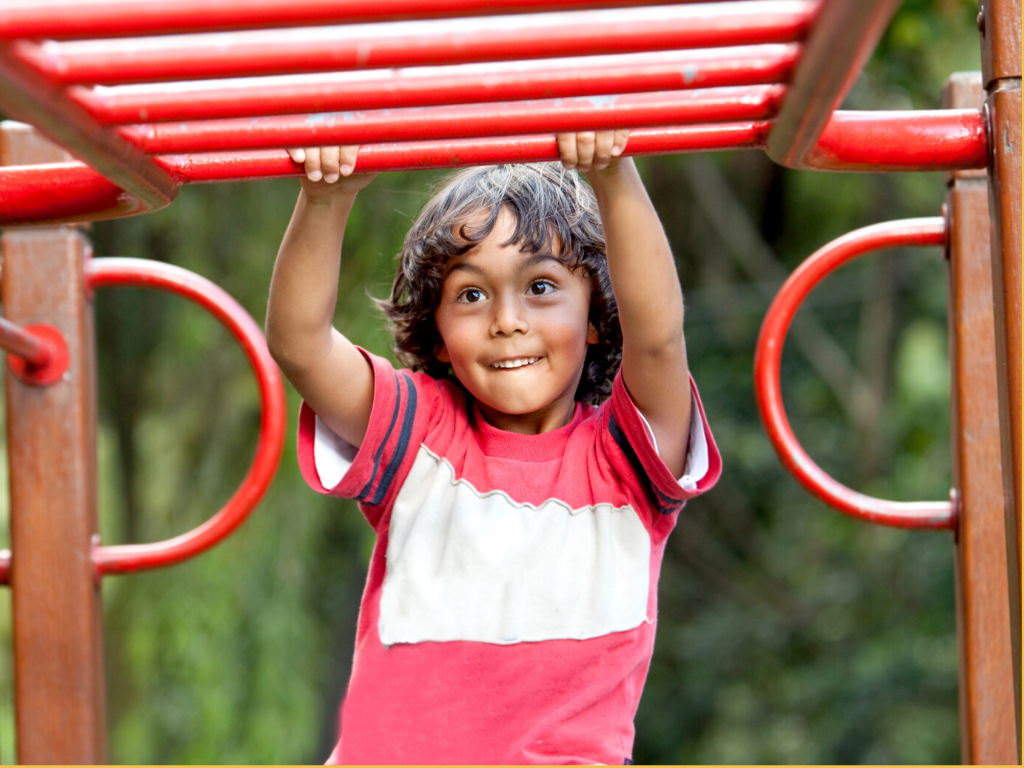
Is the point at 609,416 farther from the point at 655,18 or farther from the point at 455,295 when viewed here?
the point at 655,18

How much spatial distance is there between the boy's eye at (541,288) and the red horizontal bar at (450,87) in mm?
436

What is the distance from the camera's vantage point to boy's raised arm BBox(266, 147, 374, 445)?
0.87 m

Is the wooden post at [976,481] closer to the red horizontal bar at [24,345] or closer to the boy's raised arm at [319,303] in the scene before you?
the boy's raised arm at [319,303]

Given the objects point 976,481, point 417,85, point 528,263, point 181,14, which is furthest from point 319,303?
point 976,481

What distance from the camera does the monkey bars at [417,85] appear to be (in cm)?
53

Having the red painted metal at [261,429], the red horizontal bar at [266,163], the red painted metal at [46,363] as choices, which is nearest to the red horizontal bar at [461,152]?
the red horizontal bar at [266,163]

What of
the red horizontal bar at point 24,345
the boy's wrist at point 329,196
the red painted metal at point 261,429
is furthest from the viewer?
the red painted metal at point 261,429

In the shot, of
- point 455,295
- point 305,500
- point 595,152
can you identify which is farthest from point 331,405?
point 305,500

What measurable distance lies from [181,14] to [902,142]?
1.79ft

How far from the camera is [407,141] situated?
28.8 inches

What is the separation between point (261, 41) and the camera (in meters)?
0.59

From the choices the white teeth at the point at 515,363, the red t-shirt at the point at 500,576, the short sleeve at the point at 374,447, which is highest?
the white teeth at the point at 515,363

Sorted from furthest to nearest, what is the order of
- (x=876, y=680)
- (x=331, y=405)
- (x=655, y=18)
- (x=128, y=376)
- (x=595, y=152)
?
1. (x=876, y=680)
2. (x=128, y=376)
3. (x=331, y=405)
4. (x=595, y=152)
5. (x=655, y=18)

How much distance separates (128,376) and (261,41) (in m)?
2.37
